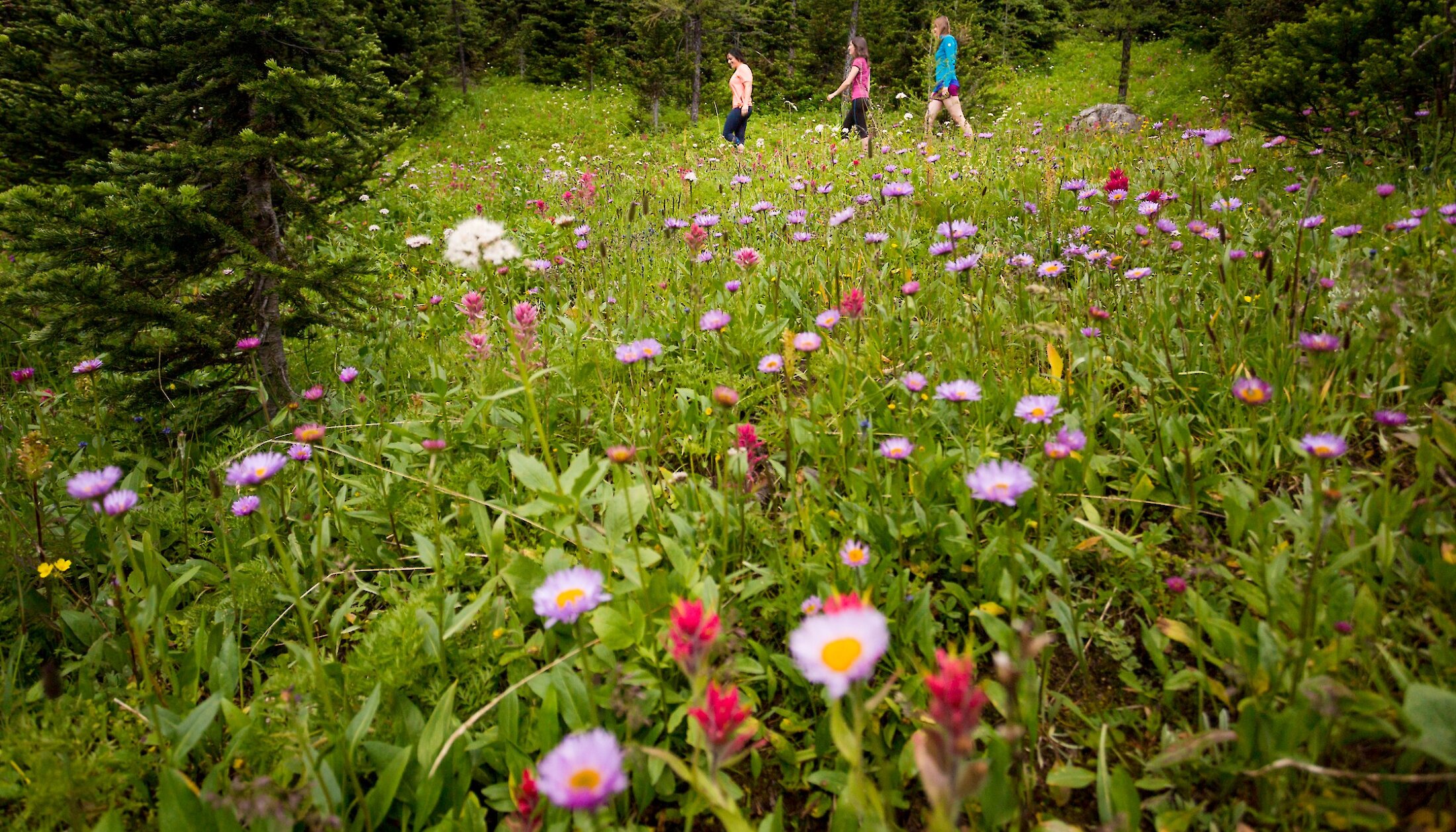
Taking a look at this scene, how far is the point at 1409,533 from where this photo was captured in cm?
130

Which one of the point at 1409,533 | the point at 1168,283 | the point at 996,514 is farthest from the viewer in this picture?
the point at 1168,283

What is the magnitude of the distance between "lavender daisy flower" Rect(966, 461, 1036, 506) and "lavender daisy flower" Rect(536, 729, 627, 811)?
2.50 ft

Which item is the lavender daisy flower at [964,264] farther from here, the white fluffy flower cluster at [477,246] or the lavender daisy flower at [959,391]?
the white fluffy flower cluster at [477,246]

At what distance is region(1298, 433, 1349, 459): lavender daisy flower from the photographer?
1.24m

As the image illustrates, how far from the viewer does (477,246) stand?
1743mm

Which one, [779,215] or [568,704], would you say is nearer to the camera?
[568,704]

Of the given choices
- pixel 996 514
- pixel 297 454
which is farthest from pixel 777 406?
pixel 297 454

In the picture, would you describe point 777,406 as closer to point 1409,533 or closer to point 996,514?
point 996,514

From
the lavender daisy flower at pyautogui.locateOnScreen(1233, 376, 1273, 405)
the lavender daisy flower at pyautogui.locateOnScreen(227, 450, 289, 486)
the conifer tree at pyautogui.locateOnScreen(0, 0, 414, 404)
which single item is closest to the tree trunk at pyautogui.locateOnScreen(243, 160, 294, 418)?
the conifer tree at pyautogui.locateOnScreen(0, 0, 414, 404)

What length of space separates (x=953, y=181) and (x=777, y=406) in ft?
9.58

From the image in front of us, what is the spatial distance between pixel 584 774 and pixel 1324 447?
1402 millimetres

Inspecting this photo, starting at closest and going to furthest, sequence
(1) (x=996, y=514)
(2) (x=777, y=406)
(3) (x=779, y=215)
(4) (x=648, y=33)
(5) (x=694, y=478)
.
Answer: (1) (x=996, y=514)
(5) (x=694, y=478)
(2) (x=777, y=406)
(3) (x=779, y=215)
(4) (x=648, y=33)

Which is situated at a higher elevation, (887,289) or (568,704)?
(887,289)

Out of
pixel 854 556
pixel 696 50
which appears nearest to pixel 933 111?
pixel 854 556
